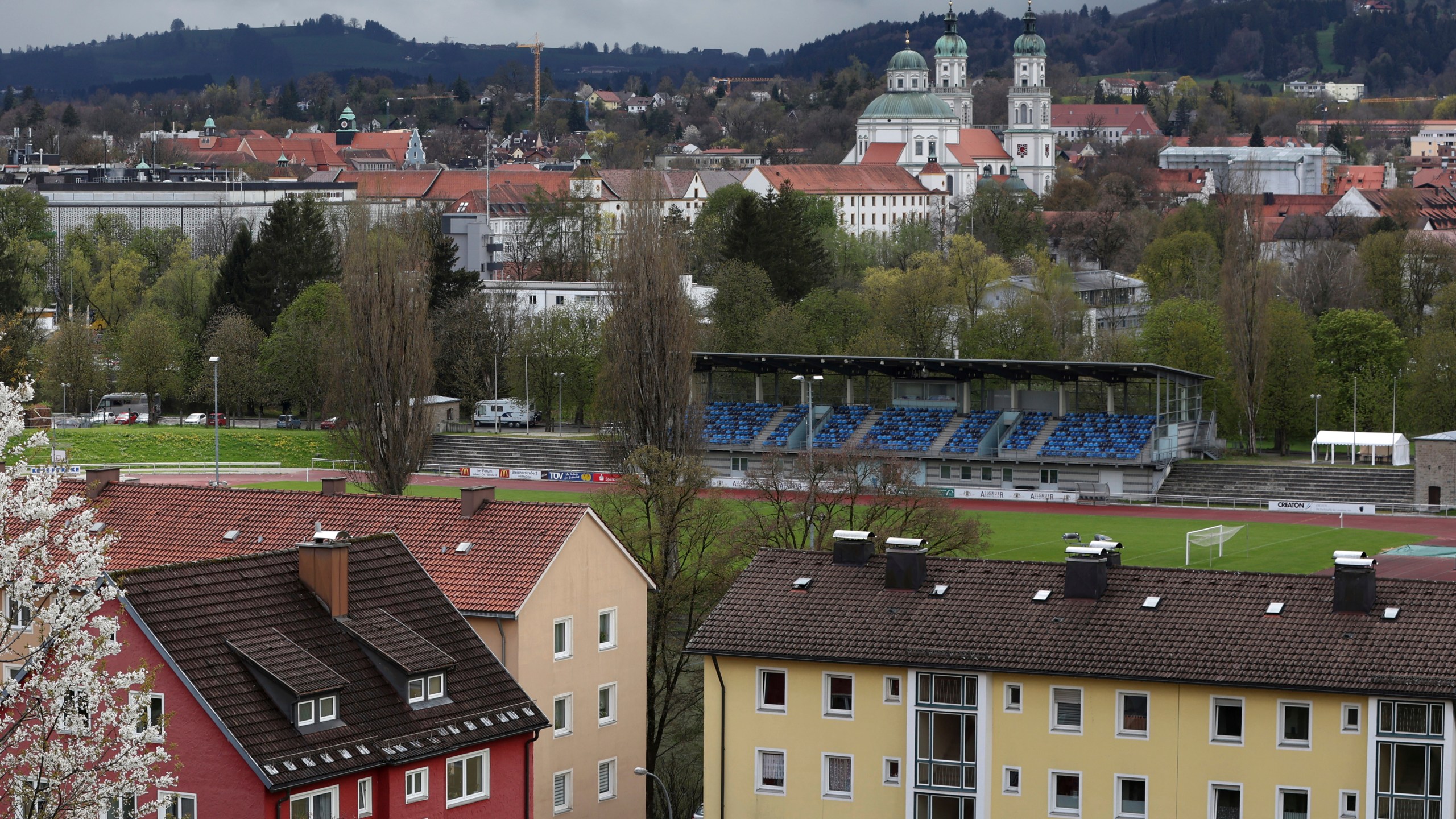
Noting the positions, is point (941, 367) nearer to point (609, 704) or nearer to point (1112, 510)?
point (1112, 510)

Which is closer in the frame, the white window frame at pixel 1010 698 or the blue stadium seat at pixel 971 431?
the white window frame at pixel 1010 698

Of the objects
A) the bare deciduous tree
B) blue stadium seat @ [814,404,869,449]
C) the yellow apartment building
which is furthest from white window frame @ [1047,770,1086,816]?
blue stadium seat @ [814,404,869,449]

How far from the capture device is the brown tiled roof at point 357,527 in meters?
34.4

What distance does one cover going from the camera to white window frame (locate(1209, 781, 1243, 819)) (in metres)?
28.7

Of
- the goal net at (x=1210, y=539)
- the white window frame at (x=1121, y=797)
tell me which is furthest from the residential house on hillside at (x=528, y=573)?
the goal net at (x=1210, y=539)

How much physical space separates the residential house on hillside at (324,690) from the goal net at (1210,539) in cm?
3676

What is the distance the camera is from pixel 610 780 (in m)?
35.5

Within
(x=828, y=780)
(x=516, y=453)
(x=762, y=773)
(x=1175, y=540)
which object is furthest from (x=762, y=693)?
(x=516, y=453)

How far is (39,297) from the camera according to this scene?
119375mm

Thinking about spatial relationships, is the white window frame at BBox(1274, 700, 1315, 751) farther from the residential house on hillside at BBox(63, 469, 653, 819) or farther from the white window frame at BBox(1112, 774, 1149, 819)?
the residential house on hillside at BBox(63, 469, 653, 819)

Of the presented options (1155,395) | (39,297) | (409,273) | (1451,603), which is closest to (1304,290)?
(1155,395)

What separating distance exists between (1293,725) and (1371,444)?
2176 inches

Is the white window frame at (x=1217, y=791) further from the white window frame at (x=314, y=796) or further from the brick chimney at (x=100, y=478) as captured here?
the brick chimney at (x=100, y=478)

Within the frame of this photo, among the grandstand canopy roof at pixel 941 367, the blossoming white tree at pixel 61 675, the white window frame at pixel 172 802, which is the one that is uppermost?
the blossoming white tree at pixel 61 675
